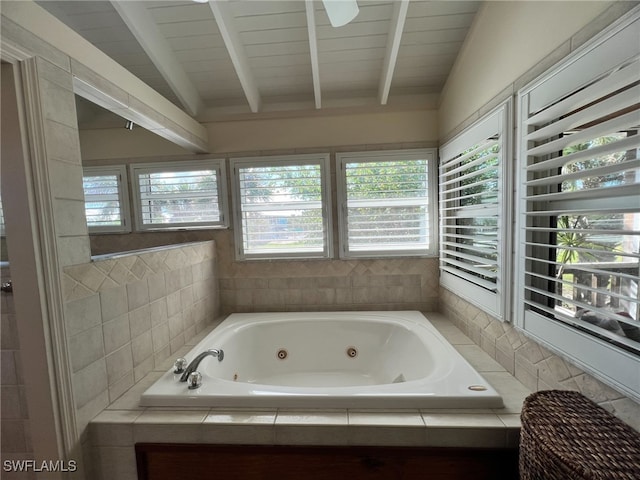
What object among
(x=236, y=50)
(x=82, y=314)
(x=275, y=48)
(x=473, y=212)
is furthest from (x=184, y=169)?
(x=473, y=212)

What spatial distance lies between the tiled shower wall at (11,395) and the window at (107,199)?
5.08ft

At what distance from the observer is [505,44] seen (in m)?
1.41

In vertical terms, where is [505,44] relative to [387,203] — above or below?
above

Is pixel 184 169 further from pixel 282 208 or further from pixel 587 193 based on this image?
pixel 587 193

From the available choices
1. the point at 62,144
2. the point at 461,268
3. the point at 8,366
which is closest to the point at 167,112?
the point at 62,144

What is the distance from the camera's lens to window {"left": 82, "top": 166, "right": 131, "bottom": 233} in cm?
245

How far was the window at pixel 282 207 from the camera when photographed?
2.39 m

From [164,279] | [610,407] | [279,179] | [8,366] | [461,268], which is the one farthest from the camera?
[279,179]

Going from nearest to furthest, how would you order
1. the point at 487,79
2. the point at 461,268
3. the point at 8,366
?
the point at 8,366 < the point at 487,79 < the point at 461,268

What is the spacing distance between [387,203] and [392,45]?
110 cm

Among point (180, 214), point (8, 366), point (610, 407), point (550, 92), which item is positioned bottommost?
point (610, 407)

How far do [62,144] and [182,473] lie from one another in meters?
1.43

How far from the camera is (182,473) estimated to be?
1.18 metres

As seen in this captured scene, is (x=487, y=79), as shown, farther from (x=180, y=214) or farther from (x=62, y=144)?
(x=180, y=214)
